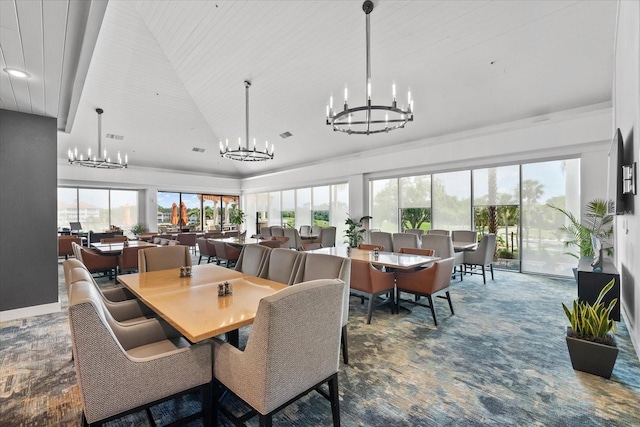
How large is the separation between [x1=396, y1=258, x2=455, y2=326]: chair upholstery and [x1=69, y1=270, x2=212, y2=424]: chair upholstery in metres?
2.56

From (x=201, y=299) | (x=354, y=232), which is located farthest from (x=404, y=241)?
(x=201, y=299)

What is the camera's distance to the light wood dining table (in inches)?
65.0

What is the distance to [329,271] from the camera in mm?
2674

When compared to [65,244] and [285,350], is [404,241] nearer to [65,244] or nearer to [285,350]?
[285,350]

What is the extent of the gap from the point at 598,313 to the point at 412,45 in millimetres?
4188

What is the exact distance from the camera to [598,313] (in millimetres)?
2646

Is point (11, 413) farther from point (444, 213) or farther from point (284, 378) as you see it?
point (444, 213)

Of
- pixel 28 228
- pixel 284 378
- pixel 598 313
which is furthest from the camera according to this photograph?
pixel 28 228

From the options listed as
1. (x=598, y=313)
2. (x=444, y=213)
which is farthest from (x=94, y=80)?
(x=598, y=313)

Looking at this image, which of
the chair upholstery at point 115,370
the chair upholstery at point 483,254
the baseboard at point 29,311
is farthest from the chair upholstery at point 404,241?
the baseboard at point 29,311

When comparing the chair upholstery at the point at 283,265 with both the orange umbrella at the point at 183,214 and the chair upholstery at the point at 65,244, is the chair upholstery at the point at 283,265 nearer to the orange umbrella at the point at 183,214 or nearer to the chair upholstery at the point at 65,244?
the chair upholstery at the point at 65,244

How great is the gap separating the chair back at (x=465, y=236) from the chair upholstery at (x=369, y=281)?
351cm

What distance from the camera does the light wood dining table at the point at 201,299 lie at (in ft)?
5.41

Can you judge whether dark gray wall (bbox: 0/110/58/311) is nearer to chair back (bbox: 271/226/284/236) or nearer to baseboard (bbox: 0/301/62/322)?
baseboard (bbox: 0/301/62/322)
